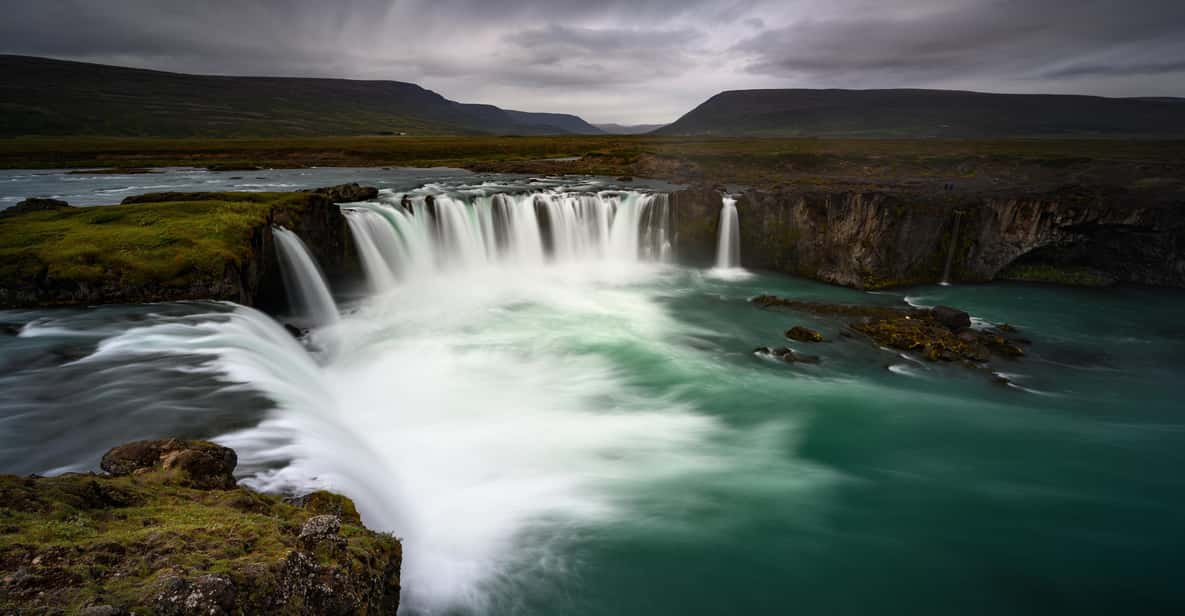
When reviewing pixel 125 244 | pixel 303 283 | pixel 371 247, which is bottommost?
pixel 303 283

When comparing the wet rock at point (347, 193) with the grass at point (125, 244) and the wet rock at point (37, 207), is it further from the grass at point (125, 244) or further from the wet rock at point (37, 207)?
the wet rock at point (37, 207)

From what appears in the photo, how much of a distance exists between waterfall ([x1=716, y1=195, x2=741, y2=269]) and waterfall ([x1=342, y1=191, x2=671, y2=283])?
9.75 feet

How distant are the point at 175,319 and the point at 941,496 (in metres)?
16.7

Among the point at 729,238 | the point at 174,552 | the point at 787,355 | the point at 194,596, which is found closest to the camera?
the point at 194,596

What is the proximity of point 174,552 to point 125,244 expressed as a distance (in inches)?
591

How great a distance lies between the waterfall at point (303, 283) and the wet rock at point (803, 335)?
1637 centimetres

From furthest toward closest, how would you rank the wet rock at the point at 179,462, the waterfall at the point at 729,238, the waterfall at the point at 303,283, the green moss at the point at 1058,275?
the waterfall at the point at 729,238
the green moss at the point at 1058,275
the waterfall at the point at 303,283
the wet rock at the point at 179,462

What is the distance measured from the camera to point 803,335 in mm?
19359

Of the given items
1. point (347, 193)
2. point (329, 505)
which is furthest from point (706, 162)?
point (329, 505)

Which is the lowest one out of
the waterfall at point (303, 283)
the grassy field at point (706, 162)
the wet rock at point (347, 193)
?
the waterfall at point (303, 283)

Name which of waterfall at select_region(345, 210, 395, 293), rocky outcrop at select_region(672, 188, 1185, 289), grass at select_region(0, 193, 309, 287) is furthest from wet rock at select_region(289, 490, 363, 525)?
rocky outcrop at select_region(672, 188, 1185, 289)

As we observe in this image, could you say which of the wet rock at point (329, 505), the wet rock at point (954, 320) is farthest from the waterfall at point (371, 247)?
the wet rock at point (954, 320)

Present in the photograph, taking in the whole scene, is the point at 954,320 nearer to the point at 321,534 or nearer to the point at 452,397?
the point at 452,397

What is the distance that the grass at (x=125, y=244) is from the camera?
13656 mm
